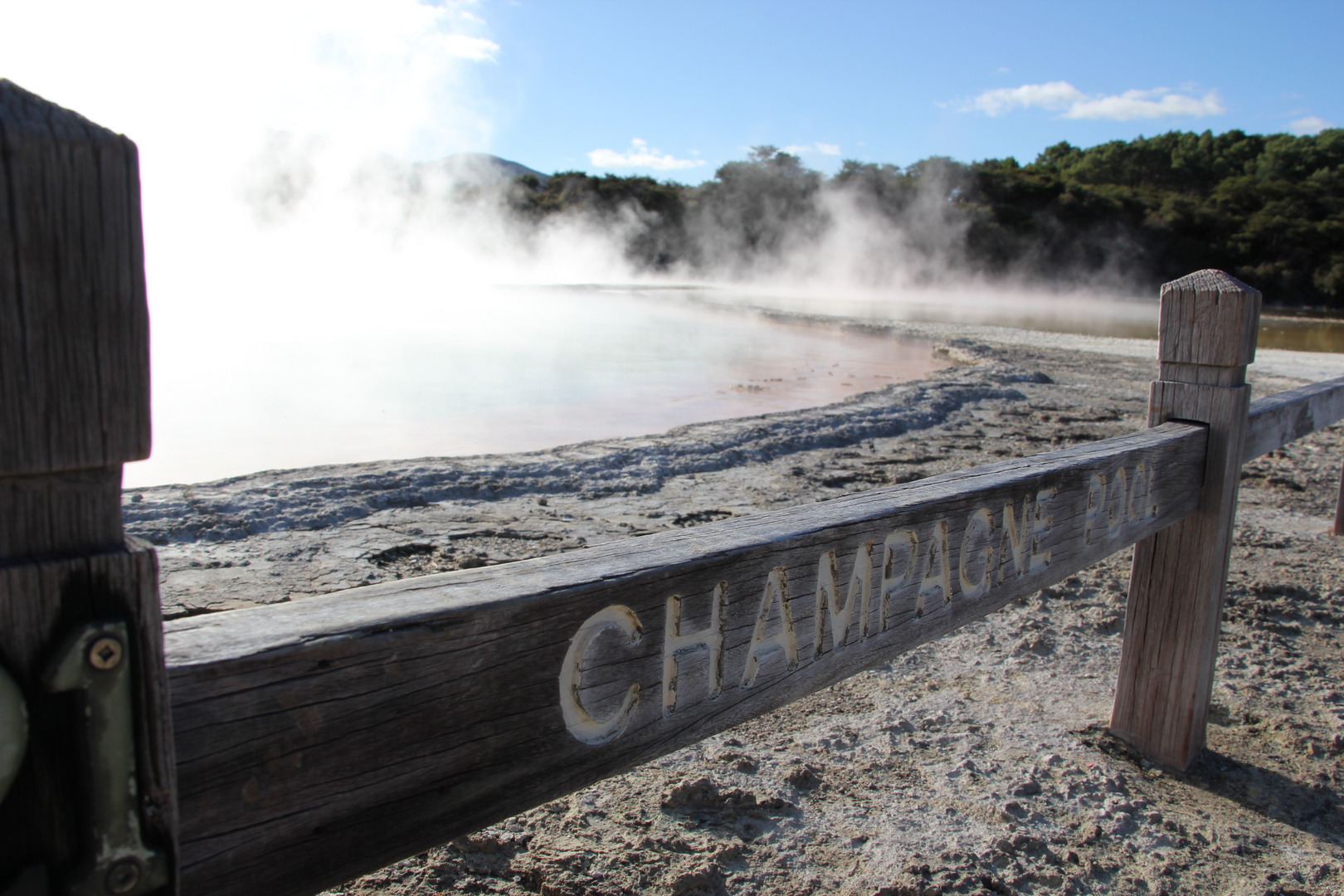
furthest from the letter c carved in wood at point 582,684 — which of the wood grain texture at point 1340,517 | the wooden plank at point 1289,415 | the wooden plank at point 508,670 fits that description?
the wood grain texture at point 1340,517

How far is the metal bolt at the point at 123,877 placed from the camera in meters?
0.57

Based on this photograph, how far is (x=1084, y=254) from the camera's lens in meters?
44.7

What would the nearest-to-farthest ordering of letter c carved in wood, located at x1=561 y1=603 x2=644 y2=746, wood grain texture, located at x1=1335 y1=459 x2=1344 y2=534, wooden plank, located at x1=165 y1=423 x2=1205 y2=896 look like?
wooden plank, located at x1=165 y1=423 x2=1205 y2=896
letter c carved in wood, located at x1=561 y1=603 x2=644 y2=746
wood grain texture, located at x1=1335 y1=459 x2=1344 y2=534

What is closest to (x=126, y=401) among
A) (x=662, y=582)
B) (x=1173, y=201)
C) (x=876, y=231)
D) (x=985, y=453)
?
(x=662, y=582)

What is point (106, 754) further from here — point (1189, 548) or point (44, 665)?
point (1189, 548)

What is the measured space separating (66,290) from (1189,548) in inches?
92.8

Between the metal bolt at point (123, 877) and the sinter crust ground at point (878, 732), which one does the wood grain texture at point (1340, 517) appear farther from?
the metal bolt at point (123, 877)

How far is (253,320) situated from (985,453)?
36.7 ft

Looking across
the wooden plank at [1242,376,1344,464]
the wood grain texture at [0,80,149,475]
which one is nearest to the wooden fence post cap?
the wooden plank at [1242,376,1344,464]

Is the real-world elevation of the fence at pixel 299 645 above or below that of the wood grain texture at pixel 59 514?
below

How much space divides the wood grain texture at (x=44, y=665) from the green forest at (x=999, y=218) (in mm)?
43058

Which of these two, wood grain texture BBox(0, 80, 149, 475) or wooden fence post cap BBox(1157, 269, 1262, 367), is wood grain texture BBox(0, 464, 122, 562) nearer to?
wood grain texture BBox(0, 80, 149, 475)

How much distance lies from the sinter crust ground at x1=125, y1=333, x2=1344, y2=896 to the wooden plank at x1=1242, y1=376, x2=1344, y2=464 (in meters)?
0.73

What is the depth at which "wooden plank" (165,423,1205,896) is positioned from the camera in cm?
67
